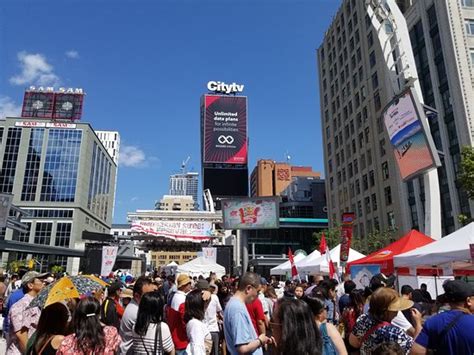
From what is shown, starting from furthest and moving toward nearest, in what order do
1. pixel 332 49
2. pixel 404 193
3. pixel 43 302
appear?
pixel 332 49 → pixel 404 193 → pixel 43 302

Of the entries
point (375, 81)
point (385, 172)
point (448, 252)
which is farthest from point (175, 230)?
point (448, 252)

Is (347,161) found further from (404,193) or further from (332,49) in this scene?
(332,49)

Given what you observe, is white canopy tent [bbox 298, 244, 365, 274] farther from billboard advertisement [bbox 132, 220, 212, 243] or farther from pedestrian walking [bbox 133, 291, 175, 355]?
billboard advertisement [bbox 132, 220, 212, 243]

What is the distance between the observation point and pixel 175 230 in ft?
211

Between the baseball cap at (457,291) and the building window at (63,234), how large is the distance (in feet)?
272

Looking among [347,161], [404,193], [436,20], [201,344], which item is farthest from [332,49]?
[201,344]

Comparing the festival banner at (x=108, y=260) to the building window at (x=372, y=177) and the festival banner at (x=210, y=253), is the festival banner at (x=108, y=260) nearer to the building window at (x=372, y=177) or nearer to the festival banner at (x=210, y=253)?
the festival banner at (x=210, y=253)

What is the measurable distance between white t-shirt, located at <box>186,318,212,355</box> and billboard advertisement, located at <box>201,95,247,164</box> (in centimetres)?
13267

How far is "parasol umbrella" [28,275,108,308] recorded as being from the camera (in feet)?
13.6

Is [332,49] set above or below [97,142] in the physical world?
above

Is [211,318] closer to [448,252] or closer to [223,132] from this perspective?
[448,252]

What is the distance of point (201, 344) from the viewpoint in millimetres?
4863

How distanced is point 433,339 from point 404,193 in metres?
40.9

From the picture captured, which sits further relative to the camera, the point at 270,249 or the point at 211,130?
the point at 211,130
